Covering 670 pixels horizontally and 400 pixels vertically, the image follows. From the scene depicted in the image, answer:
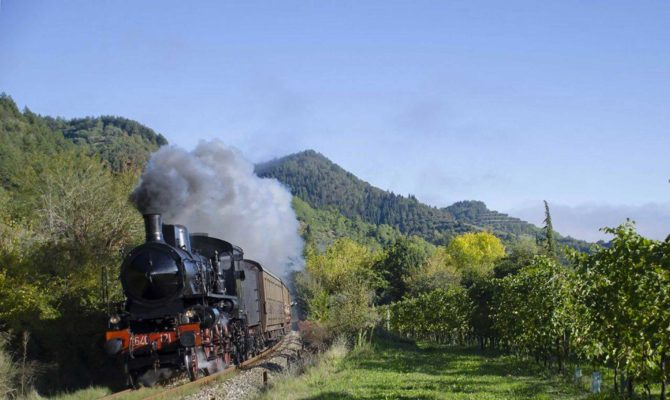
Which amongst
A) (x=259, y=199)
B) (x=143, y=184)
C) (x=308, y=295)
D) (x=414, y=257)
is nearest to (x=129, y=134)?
(x=414, y=257)

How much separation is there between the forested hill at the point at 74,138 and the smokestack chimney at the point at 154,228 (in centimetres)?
2240

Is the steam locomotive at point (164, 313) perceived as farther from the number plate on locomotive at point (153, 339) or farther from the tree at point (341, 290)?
the tree at point (341, 290)

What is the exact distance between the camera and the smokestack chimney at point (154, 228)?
19.4 m

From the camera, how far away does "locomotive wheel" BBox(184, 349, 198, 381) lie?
60.9ft

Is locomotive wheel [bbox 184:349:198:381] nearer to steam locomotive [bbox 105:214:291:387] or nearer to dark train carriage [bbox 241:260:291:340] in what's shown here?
steam locomotive [bbox 105:214:291:387]

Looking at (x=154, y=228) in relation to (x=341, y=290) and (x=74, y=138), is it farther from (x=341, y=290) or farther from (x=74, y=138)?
(x=74, y=138)

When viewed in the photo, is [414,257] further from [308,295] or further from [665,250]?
[665,250]

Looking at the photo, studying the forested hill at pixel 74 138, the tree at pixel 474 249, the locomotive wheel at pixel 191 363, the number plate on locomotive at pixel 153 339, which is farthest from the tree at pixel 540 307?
the tree at pixel 474 249

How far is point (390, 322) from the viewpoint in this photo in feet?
188

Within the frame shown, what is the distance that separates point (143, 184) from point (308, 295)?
3990 centimetres

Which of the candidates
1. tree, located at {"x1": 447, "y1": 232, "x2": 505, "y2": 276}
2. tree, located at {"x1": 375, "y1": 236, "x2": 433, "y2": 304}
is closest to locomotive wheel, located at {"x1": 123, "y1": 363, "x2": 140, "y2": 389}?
tree, located at {"x1": 375, "y1": 236, "x2": 433, "y2": 304}

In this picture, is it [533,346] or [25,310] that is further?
[533,346]

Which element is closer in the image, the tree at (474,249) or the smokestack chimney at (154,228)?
the smokestack chimney at (154,228)

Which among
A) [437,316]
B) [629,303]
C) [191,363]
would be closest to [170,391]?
[191,363]
